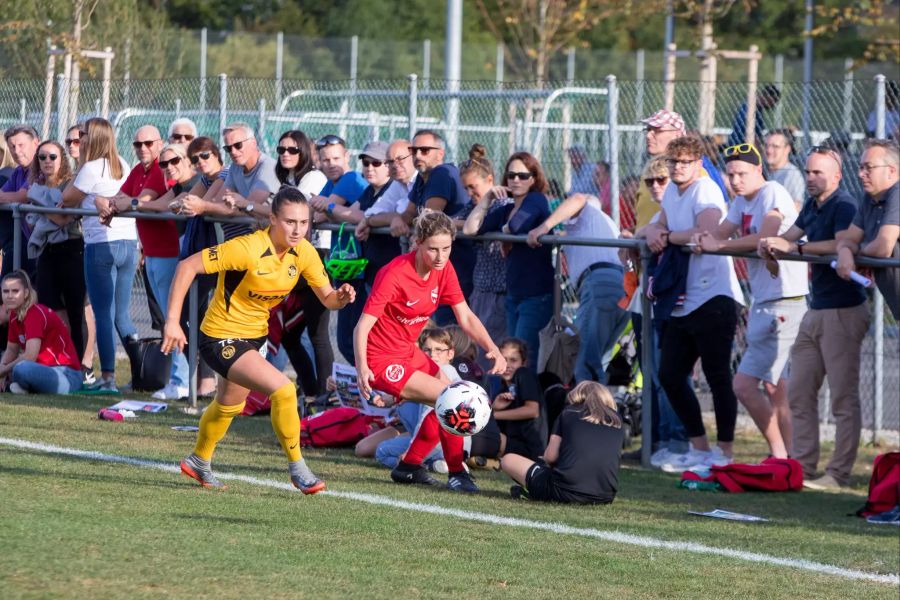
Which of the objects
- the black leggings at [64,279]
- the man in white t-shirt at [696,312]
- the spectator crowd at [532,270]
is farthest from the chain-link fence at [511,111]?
the black leggings at [64,279]

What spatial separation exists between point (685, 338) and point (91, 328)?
6066 mm

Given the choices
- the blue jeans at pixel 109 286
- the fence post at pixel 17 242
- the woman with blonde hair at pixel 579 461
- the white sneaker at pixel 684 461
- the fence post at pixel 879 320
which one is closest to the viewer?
the woman with blonde hair at pixel 579 461

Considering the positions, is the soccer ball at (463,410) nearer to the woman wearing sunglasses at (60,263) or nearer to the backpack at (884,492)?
the backpack at (884,492)

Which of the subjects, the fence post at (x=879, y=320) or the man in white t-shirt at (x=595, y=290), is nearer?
the man in white t-shirt at (x=595, y=290)

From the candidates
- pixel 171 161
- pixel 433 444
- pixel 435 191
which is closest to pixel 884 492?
pixel 433 444

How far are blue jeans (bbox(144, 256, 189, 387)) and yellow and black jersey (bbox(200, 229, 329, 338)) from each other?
3.80 m

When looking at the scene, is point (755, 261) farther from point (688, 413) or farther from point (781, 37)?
point (781, 37)

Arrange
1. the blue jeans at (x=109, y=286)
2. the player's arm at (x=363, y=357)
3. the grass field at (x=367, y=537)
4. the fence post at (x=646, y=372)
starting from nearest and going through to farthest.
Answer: the grass field at (x=367, y=537), the player's arm at (x=363, y=357), the fence post at (x=646, y=372), the blue jeans at (x=109, y=286)

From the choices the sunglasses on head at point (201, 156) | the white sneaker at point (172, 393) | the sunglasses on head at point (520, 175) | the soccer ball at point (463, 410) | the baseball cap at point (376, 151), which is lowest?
the white sneaker at point (172, 393)

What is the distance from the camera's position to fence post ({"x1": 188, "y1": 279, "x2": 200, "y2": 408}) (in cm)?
1174

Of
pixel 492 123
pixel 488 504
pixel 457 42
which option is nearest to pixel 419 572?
pixel 488 504

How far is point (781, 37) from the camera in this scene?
48.8 meters

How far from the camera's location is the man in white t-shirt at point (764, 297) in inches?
380

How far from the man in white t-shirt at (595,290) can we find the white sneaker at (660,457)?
0.78 m
